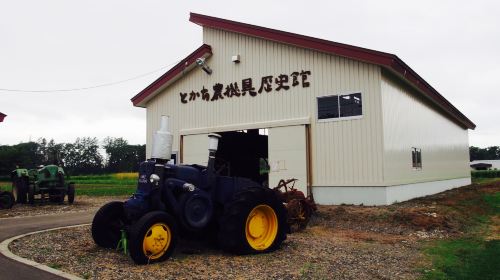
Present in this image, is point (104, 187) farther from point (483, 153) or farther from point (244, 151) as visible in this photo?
point (483, 153)

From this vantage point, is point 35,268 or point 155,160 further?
point 155,160

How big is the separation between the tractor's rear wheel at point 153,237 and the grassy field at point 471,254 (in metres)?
3.97

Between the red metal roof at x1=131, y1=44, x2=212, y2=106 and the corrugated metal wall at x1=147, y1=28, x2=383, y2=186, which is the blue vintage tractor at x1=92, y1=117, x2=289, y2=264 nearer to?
the corrugated metal wall at x1=147, y1=28, x2=383, y2=186

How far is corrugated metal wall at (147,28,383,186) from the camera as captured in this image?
43.6 ft

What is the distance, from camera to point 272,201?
7734 mm

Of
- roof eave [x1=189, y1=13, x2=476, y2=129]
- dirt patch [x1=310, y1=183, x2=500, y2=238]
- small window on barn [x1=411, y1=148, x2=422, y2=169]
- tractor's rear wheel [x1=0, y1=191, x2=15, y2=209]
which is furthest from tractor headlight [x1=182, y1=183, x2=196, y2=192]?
small window on barn [x1=411, y1=148, x2=422, y2=169]

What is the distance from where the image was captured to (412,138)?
1675 centimetres

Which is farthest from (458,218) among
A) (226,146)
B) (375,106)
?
(226,146)

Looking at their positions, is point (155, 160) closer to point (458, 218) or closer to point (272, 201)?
point (272, 201)

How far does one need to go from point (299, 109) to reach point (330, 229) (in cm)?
557

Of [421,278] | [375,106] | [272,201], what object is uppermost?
[375,106]

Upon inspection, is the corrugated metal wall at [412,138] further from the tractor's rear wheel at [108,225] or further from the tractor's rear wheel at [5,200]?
the tractor's rear wheel at [5,200]

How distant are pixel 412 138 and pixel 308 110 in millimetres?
5102

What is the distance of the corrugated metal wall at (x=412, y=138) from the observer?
1370cm
